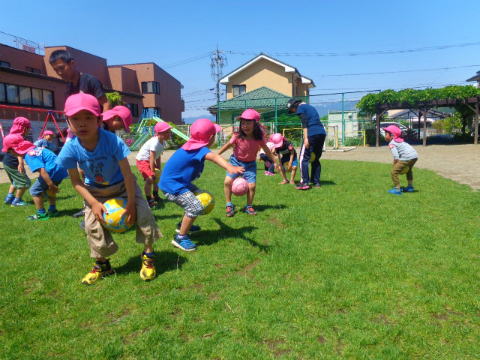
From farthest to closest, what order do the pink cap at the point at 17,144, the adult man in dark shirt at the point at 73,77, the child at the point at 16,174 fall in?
the child at the point at 16,174, the pink cap at the point at 17,144, the adult man in dark shirt at the point at 73,77

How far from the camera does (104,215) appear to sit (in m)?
3.57

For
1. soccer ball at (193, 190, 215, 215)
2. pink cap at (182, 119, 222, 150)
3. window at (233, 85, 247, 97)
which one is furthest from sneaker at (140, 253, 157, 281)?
window at (233, 85, 247, 97)

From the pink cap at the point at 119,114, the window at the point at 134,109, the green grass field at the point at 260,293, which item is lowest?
the green grass field at the point at 260,293

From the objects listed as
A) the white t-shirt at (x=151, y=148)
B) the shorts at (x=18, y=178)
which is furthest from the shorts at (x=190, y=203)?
the shorts at (x=18, y=178)

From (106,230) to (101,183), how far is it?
0.51 metres

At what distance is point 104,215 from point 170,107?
49.8 meters

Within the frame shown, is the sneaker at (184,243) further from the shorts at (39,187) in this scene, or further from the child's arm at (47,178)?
the shorts at (39,187)

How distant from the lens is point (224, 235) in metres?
5.17

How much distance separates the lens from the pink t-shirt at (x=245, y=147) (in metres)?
6.32

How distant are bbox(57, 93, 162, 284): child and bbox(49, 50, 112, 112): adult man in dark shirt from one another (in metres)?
1.58

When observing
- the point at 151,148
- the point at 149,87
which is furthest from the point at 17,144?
the point at 149,87

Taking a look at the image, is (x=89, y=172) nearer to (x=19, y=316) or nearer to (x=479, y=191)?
(x=19, y=316)

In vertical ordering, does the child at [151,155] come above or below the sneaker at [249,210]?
above

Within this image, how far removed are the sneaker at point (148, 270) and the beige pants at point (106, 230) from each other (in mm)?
179
